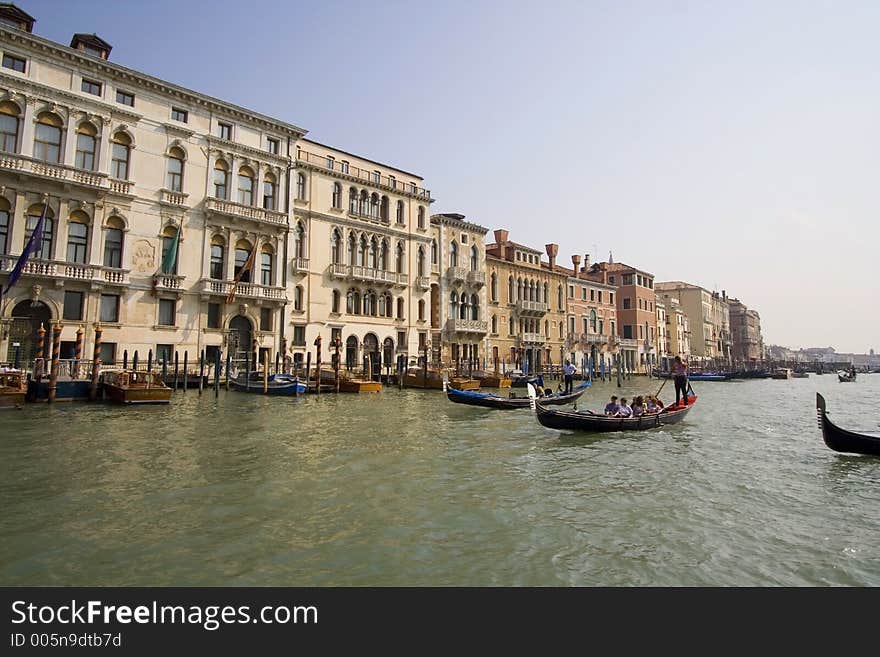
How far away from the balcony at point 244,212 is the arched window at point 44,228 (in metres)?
5.56

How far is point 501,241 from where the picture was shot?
3900 centimetres

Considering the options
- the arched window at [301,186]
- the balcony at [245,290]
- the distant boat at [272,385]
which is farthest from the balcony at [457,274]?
the distant boat at [272,385]

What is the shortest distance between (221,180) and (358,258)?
25.7 feet

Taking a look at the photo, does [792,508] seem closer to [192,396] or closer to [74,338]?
[192,396]

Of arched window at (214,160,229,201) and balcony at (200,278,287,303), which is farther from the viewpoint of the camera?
arched window at (214,160,229,201)

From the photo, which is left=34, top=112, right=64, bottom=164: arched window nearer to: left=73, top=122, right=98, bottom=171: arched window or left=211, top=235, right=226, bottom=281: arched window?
left=73, top=122, right=98, bottom=171: arched window

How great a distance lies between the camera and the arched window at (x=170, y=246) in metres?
21.5

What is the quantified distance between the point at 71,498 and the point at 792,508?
8.06 metres

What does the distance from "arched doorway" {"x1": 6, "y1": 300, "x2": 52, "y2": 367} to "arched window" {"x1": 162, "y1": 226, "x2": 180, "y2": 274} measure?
4.27 m

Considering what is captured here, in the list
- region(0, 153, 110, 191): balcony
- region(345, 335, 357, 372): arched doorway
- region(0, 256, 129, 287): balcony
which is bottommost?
region(345, 335, 357, 372): arched doorway

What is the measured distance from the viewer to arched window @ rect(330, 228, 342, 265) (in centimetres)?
2767

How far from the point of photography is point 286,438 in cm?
1027

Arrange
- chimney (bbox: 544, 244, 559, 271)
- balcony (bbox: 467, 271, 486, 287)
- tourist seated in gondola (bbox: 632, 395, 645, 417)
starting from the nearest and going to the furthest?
tourist seated in gondola (bbox: 632, 395, 645, 417)
balcony (bbox: 467, 271, 486, 287)
chimney (bbox: 544, 244, 559, 271)

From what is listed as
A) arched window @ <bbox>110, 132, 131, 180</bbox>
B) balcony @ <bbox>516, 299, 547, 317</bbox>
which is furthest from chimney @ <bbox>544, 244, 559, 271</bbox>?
arched window @ <bbox>110, 132, 131, 180</bbox>
